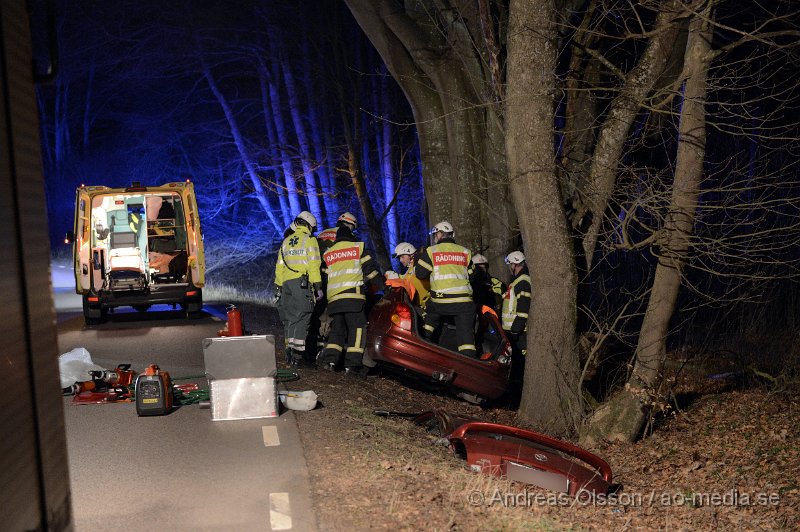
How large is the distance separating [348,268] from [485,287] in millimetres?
2042

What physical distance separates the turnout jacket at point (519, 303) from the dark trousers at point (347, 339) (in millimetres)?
1901

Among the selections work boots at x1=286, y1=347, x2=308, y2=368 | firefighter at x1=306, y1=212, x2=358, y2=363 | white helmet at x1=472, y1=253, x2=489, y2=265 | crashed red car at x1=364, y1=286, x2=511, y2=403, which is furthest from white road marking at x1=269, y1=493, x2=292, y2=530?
white helmet at x1=472, y1=253, x2=489, y2=265

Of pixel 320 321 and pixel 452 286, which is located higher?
pixel 452 286

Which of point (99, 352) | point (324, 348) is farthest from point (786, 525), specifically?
point (99, 352)

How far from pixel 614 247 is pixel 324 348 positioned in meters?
3.89

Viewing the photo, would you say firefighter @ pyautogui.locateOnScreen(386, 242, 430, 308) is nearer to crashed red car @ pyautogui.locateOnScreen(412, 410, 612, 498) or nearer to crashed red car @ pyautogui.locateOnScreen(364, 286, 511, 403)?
crashed red car @ pyautogui.locateOnScreen(364, 286, 511, 403)

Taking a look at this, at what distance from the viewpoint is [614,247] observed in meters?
8.56

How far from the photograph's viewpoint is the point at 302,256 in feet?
33.8

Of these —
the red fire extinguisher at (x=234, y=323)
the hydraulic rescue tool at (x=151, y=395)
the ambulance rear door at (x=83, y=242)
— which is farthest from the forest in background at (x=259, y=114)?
the hydraulic rescue tool at (x=151, y=395)

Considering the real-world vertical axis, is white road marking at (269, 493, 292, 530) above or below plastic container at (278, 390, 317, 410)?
below

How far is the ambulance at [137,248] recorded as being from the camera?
1371 cm

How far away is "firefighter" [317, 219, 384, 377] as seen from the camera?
32.8 ft

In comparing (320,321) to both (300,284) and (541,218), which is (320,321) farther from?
(541,218)

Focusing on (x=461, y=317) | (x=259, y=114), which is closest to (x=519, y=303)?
(x=461, y=317)
